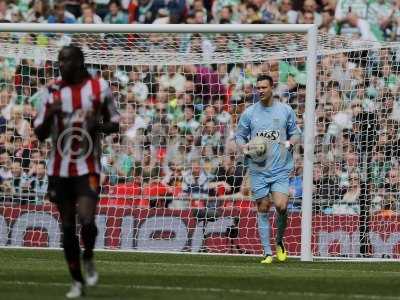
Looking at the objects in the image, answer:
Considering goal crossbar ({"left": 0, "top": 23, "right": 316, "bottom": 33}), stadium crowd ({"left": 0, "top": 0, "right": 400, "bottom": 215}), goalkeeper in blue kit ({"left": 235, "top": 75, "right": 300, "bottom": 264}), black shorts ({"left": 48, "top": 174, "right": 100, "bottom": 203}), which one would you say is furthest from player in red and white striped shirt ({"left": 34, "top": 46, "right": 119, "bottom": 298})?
stadium crowd ({"left": 0, "top": 0, "right": 400, "bottom": 215})

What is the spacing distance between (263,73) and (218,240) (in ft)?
7.57

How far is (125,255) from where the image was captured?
14.3 meters

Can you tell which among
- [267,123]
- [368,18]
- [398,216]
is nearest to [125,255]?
[267,123]

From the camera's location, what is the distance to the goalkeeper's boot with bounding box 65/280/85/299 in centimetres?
857

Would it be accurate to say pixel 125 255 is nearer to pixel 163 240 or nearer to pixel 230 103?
pixel 163 240

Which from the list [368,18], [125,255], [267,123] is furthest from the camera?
[368,18]

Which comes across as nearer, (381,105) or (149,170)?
(381,105)

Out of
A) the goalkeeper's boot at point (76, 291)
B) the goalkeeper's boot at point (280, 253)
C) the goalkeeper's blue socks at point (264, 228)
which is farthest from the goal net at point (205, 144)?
the goalkeeper's boot at point (76, 291)

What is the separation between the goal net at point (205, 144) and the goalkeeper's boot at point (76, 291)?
246 inches

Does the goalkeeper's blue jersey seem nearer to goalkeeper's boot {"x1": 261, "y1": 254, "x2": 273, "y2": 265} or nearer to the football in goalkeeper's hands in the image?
the football in goalkeeper's hands

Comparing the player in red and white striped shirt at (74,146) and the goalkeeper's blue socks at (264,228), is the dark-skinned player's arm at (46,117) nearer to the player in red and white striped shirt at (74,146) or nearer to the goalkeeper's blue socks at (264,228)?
the player in red and white striped shirt at (74,146)

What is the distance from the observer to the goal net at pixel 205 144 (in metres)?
14.4
